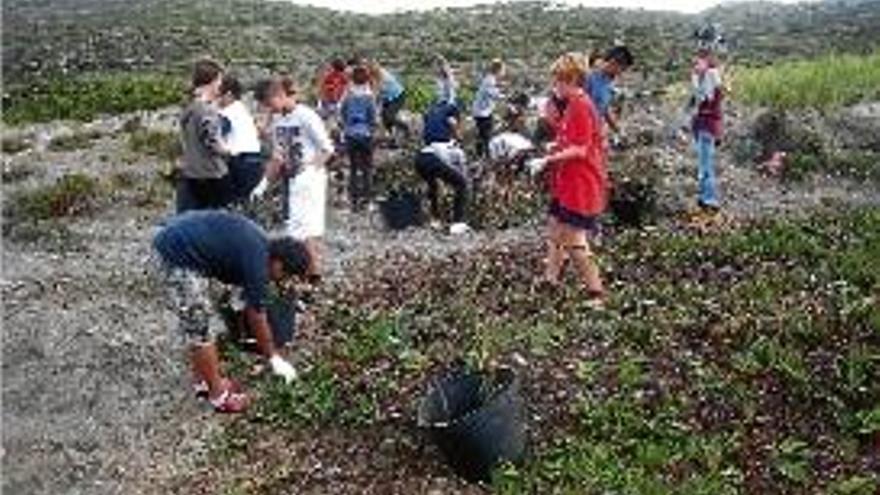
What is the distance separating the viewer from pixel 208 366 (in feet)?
33.9

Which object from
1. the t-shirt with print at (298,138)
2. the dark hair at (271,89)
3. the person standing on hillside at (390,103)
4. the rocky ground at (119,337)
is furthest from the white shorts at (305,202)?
the person standing on hillside at (390,103)

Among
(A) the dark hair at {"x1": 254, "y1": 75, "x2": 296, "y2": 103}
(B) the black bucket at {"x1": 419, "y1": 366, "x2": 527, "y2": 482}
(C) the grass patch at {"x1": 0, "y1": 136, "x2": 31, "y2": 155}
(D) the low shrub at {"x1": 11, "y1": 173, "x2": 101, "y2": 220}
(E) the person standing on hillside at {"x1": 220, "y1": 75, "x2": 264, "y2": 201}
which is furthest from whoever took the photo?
(C) the grass patch at {"x1": 0, "y1": 136, "x2": 31, "y2": 155}

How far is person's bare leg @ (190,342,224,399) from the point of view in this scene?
1027cm

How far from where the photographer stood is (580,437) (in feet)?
32.1

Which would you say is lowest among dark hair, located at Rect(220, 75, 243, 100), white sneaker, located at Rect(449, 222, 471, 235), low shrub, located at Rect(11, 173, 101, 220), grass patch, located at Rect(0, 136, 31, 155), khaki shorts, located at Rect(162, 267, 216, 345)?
grass patch, located at Rect(0, 136, 31, 155)

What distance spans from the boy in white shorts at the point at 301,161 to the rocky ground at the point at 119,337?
134 cm

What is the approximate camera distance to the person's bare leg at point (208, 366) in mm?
10273

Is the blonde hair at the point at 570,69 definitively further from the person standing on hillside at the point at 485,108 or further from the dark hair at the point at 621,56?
the person standing on hillside at the point at 485,108

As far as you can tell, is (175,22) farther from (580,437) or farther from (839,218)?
(580,437)

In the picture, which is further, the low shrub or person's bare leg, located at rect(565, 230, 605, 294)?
the low shrub

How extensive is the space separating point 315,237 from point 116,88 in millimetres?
24231

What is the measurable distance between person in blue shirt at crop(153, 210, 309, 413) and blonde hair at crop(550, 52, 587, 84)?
259cm

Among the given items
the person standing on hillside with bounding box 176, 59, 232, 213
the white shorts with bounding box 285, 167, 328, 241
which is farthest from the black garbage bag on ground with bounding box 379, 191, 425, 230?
the person standing on hillside with bounding box 176, 59, 232, 213

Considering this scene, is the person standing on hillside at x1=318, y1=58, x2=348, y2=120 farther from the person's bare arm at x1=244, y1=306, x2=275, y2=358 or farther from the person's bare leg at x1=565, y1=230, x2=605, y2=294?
the person's bare arm at x1=244, y1=306, x2=275, y2=358
